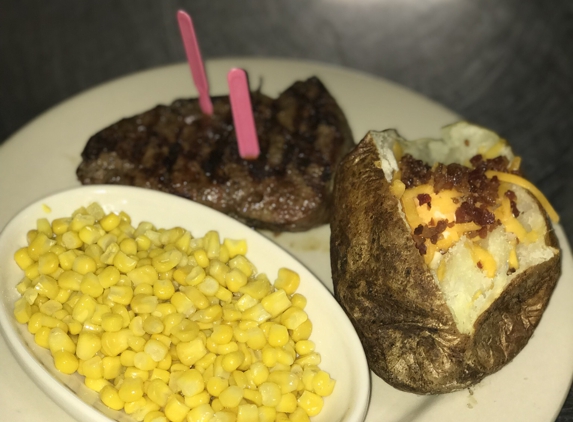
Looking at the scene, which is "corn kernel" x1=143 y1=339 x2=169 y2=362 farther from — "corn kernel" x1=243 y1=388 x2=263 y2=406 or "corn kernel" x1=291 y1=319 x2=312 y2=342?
"corn kernel" x1=291 y1=319 x2=312 y2=342

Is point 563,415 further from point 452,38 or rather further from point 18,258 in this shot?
point 452,38

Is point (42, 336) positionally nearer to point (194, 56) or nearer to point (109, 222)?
point (109, 222)

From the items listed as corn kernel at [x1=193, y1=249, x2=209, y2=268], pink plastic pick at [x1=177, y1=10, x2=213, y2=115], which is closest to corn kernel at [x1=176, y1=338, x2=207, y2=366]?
corn kernel at [x1=193, y1=249, x2=209, y2=268]

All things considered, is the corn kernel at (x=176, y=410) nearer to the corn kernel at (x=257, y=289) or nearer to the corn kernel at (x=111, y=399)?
the corn kernel at (x=111, y=399)

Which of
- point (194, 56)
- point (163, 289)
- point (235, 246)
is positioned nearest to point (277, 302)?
point (235, 246)

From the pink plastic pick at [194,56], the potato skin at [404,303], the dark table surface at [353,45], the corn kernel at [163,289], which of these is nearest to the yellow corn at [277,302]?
the potato skin at [404,303]
